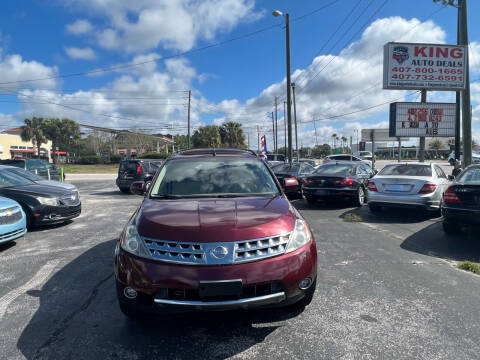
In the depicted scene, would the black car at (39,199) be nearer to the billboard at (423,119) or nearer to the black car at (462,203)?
the black car at (462,203)

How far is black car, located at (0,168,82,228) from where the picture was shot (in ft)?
22.0

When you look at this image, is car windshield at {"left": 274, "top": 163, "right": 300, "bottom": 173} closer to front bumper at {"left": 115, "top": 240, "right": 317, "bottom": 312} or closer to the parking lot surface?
the parking lot surface

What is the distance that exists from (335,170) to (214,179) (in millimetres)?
7508

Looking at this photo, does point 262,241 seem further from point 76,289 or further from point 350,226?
point 350,226

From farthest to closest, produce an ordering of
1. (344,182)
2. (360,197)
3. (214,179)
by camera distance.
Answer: (360,197), (344,182), (214,179)

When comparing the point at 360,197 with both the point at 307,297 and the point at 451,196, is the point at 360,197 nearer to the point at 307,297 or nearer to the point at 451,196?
the point at 451,196

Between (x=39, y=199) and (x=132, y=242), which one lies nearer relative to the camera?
(x=132, y=242)

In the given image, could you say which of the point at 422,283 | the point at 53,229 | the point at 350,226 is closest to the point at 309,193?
the point at 350,226

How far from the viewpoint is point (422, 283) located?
157 inches

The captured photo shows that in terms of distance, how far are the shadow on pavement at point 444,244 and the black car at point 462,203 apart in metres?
0.31

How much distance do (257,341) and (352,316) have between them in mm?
1030

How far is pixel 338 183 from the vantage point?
32.5ft

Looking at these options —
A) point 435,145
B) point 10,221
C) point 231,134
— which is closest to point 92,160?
point 231,134

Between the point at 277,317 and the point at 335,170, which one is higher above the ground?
the point at 335,170
